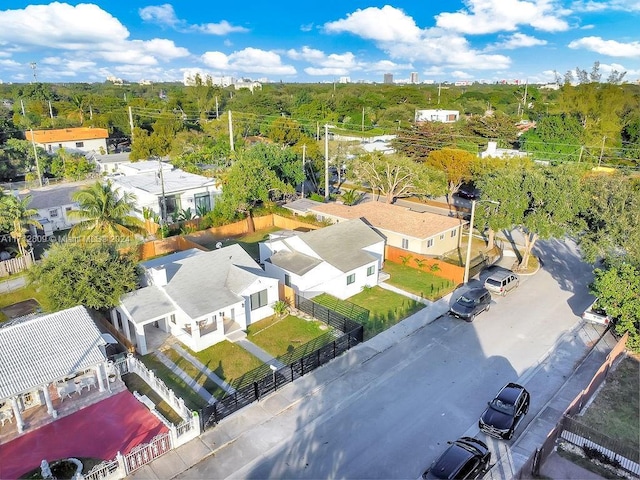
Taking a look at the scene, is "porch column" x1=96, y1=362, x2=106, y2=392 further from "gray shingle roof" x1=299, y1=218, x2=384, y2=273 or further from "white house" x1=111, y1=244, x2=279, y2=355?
"gray shingle roof" x1=299, y1=218, x2=384, y2=273

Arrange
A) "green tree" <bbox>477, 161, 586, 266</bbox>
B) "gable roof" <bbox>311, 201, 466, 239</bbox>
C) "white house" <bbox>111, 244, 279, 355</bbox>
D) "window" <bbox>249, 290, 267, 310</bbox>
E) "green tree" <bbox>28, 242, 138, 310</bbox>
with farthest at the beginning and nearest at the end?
"gable roof" <bbox>311, 201, 466, 239</bbox> → "green tree" <bbox>477, 161, 586, 266</bbox> → "window" <bbox>249, 290, 267, 310</bbox> → "white house" <bbox>111, 244, 279, 355</bbox> → "green tree" <bbox>28, 242, 138, 310</bbox>

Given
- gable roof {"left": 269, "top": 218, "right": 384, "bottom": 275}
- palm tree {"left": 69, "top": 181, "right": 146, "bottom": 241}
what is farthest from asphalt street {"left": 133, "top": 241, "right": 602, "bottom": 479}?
palm tree {"left": 69, "top": 181, "right": 146, "bottom": 241}

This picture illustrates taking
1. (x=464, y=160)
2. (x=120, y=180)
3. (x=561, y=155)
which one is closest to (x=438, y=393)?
(x=464, y=160)

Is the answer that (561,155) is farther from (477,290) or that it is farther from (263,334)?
(263,334)

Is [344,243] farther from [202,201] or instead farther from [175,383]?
[202,201]

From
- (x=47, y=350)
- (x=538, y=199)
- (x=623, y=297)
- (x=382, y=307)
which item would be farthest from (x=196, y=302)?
(x=538, y=199)

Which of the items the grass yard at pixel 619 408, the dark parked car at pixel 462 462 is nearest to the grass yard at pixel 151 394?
the dark parked car at pixel 462 462
